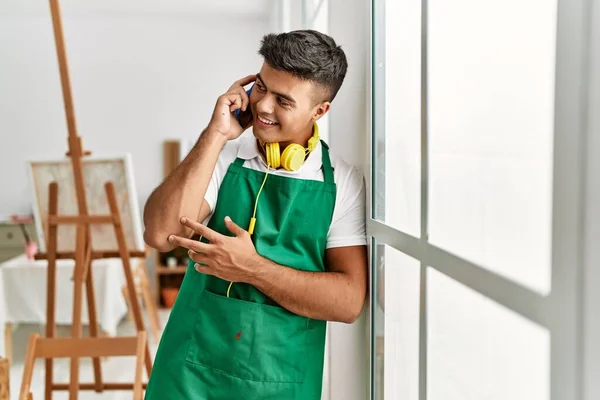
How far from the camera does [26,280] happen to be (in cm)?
457

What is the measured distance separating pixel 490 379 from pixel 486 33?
36cm

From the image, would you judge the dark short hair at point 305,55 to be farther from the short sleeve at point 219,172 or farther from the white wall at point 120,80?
the white wall at point 120,80

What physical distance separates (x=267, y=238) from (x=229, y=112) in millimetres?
274

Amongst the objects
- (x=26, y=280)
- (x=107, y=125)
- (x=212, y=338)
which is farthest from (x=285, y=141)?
(x=107, y=125)

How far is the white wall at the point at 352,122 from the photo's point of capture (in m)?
1.46

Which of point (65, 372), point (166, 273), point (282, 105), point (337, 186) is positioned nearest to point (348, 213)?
point (337, 186)

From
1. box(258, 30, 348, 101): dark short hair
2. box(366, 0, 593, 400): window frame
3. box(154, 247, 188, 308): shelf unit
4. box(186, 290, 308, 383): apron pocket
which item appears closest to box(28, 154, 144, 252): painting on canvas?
box(154, 247, 188, 308): shelf unit

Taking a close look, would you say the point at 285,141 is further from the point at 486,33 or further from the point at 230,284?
the point at 486,33

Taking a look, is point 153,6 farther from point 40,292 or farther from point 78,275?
point 78,275

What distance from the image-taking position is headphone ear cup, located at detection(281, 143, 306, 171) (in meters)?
1.35

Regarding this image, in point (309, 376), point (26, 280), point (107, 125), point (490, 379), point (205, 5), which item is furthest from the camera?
point (107, 125)

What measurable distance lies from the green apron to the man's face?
103mm

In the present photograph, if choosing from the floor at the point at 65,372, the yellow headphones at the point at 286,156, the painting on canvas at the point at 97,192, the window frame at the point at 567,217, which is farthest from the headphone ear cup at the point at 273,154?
the floor at the point at 65,372

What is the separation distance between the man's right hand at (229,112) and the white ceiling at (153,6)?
175 inches
